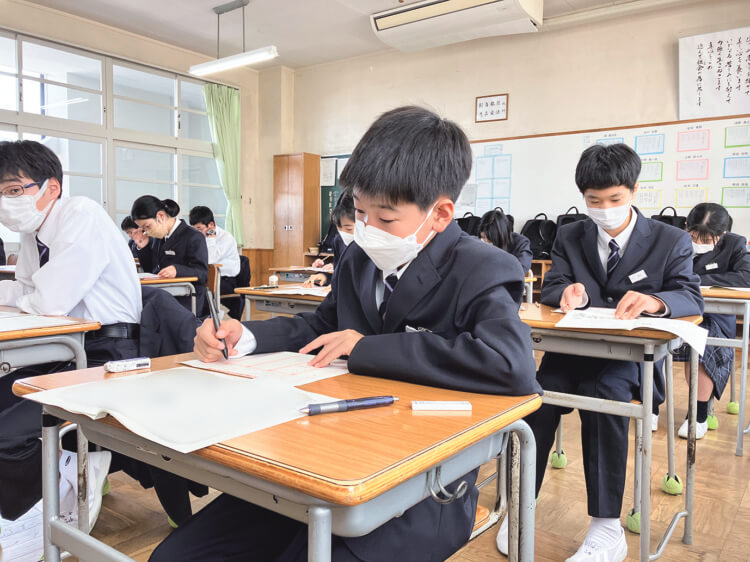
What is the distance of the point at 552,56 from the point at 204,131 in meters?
4.60

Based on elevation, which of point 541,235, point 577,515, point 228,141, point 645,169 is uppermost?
point 228,141

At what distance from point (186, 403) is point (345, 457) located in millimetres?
283

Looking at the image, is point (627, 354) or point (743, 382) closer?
point (627, 354)

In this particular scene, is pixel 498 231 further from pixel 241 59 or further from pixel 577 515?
pixel 241 59

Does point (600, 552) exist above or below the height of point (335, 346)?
below

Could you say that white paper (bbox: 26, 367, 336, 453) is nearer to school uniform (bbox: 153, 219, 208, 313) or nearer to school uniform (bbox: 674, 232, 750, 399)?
school uniform (bbox: 674, 232, 750, 399)

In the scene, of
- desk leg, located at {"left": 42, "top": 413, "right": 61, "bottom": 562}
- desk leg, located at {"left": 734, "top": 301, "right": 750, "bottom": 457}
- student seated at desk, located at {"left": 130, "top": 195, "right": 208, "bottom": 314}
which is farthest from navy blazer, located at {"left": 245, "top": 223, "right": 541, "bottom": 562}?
student seated at desk, located at {"left": 130, "top": 195, "right": 208, "bottom": 314}

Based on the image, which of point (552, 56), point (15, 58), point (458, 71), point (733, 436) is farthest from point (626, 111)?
point (15, 58)

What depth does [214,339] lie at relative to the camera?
1066 millimetres

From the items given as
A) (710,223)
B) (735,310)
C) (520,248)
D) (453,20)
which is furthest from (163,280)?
(453,20)

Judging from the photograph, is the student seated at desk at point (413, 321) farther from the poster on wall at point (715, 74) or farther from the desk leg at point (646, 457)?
the poster on wall at point (715, 74)

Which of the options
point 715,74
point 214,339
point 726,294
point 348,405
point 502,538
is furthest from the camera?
point 715,74

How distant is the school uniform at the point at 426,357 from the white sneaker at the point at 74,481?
2.56 ft

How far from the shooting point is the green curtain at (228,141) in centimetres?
785
